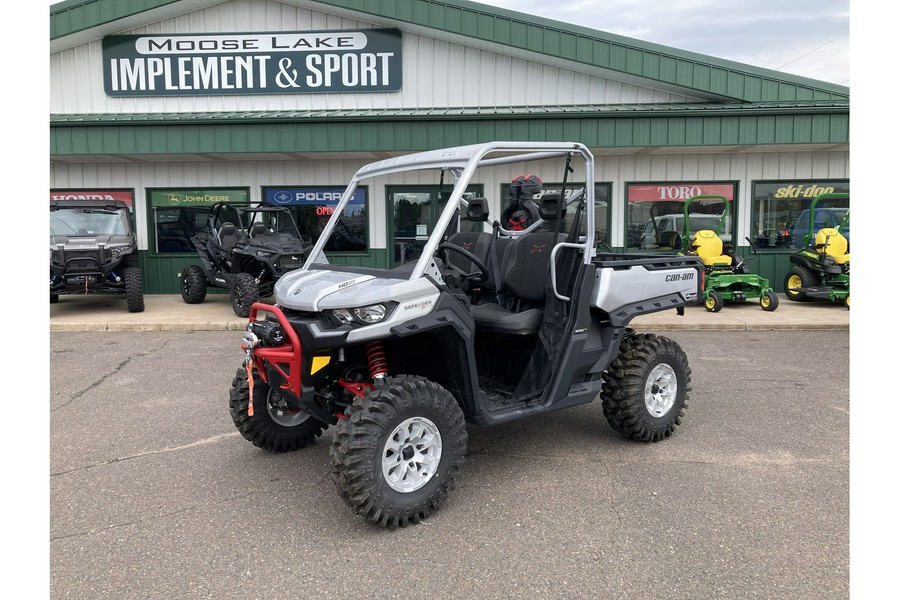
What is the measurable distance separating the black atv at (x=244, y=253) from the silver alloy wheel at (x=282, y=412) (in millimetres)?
6115

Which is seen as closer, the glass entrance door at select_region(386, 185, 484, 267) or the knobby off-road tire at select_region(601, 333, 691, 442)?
the glass entrance door at select_region(386, 185, 484, 267)

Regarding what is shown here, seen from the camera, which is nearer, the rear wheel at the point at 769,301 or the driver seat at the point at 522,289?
the driver seat at the point at 522,289

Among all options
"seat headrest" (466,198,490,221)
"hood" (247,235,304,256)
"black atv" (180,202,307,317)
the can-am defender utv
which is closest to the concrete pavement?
"black atv" (180,202,307,317)

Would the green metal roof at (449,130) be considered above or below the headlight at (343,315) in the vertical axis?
above

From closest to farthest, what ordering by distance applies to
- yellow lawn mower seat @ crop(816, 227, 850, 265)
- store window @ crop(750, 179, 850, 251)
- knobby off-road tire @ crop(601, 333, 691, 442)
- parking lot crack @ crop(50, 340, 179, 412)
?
knobby off-road tire @ crop(601, 333, 691, 442)
parking lot crack @ crop(50, 340, 179, 412)
yellow lawn mower seat @ crop(816, 227, 850, 265)
store window @ crop(750, 179, 850, 251)

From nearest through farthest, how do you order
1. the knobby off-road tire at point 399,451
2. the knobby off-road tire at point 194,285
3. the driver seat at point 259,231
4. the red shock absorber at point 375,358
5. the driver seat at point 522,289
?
the knobby off-road tire at point 399,451 → the red shock absorber at point 375,358 → the driver seat at point 522,289 → the driver seat at point 259,231 → the knobby off-road tire at point 194,285

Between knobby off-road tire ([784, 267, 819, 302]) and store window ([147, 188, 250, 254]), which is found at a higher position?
store window ([147, 188, 250, 254])

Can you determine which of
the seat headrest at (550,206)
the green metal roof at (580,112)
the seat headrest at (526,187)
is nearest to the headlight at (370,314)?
the seat headrest at (550,206)

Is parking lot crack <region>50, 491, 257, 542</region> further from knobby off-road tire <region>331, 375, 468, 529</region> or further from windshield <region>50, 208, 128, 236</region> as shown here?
windshield <region>50, 208, 128, 236</region>

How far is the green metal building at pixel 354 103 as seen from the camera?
11.6 m

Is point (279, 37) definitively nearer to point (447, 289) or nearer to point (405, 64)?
point (405, 64)

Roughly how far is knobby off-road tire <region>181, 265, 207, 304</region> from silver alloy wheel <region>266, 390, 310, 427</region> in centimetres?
832

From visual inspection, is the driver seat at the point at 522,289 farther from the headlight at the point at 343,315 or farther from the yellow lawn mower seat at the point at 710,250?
the yellow lawn mower seat at the point at 710,250

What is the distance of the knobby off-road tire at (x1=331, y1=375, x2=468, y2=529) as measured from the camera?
3.40m
